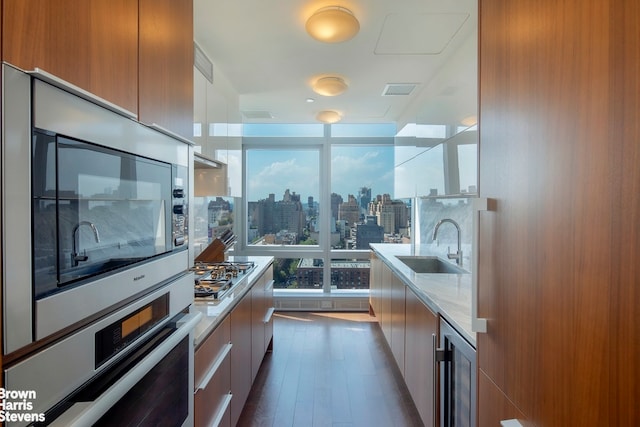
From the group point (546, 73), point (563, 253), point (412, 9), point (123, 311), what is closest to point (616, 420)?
point (563, 253)

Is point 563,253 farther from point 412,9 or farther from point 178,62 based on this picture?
point 412,9

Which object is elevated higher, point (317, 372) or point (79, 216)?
point (79, 216)

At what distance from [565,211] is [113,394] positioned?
1.06 meters

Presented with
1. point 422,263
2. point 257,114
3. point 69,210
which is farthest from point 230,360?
point 257,114

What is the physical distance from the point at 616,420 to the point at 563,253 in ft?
0.98

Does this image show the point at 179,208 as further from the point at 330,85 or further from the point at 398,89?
the point at 398,89

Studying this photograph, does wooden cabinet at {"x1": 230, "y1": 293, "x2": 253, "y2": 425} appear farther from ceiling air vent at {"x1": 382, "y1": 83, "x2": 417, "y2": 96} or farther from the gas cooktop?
ceiling air vent at {"x1": 382, "y1": 83, "x2": 417, "y2": 96}

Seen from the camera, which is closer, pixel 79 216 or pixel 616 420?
pixel 616 420

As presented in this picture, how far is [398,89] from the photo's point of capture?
3.14 meters

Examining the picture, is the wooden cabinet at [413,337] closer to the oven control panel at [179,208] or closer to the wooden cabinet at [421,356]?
the wooden cabinet at [421,356]

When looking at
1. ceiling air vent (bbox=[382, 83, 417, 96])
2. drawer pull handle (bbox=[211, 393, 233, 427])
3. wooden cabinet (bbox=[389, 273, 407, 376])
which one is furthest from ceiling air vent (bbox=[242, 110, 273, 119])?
drawer pull handle (bbox=[211, 393, 233, 427])

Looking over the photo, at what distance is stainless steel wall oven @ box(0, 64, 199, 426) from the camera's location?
53 centimetres

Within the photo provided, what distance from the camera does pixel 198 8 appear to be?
1.86 meters

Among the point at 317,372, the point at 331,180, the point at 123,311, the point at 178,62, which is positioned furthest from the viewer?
the point at 331,180
